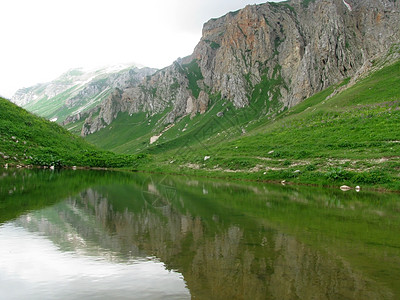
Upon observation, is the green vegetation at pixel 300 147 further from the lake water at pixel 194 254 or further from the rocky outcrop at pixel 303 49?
the rocky outcrop at pixel 303 49

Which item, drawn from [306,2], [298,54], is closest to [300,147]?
[298,54]

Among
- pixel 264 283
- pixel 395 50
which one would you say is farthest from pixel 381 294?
pixel 395 50

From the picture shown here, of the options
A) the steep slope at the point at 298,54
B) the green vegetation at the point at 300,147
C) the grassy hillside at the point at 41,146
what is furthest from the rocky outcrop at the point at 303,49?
the grassy hillside at the point at 41,146

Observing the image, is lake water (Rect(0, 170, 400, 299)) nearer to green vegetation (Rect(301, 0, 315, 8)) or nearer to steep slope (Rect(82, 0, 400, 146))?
steep slope (Rect(82, 0, 400, 146))

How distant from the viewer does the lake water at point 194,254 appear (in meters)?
9.11

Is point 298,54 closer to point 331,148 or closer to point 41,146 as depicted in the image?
point 331,148

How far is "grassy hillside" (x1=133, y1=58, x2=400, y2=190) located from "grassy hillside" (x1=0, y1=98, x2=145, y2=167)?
2372 centimetres

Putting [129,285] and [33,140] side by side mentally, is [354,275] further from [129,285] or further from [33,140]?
[33,140]

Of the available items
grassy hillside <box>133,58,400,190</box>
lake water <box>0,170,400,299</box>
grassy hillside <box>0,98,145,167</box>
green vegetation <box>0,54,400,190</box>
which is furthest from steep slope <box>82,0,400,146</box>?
lake water <box>0,170,400,299</box>

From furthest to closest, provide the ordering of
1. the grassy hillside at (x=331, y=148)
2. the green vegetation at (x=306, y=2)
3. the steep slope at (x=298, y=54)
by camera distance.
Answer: the green vegetation at (x=306, y=2), the steep slope at (x=298, y=54), the grassy hillside at (x=331, y=148)

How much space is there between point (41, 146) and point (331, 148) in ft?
268

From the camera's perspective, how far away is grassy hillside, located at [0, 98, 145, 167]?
7825 cm

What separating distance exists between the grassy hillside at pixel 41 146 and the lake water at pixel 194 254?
6614cm

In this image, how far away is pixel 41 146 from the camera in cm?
8881
